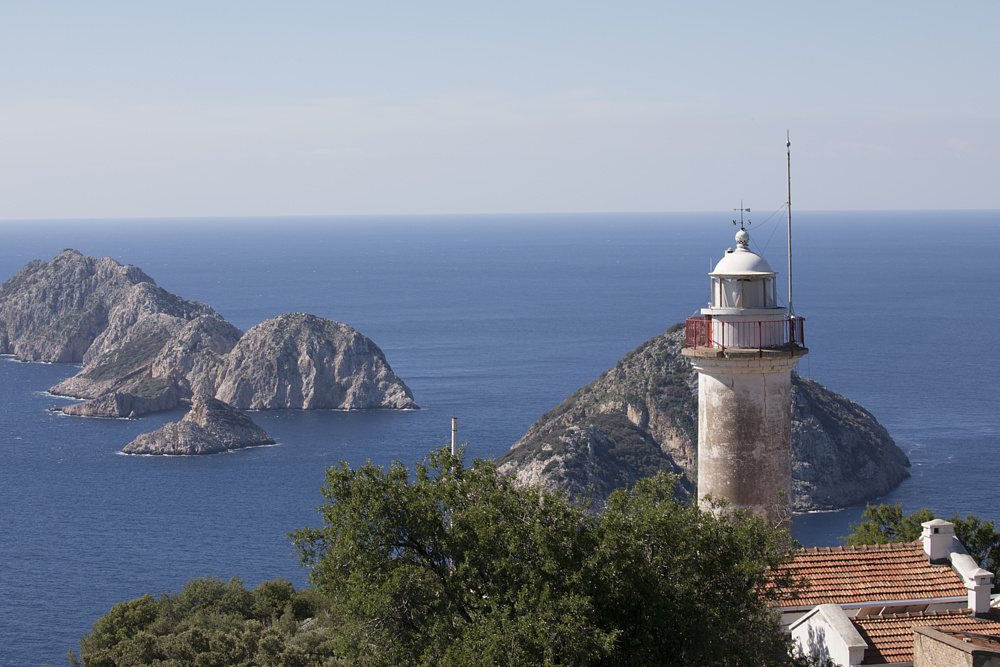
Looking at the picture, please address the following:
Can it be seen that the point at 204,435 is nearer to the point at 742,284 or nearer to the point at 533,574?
the point at 742,284

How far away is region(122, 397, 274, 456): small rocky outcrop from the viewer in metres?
115

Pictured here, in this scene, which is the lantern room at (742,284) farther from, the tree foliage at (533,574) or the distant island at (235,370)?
the distant island at (235,370)

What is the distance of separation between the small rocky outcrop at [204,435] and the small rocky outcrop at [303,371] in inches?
825

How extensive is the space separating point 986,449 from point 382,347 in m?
94.9

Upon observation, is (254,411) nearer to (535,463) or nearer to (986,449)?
(535,463)

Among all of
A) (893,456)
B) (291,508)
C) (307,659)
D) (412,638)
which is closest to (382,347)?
(291,508)

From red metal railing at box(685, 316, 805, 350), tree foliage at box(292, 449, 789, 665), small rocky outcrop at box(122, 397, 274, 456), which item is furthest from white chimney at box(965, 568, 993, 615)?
small rocky outcrop at box(122, 397, 274, 456)

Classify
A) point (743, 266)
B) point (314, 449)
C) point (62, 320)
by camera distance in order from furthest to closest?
1. point (62, 320)
2. point (314, 449)
3. point (743, 266)

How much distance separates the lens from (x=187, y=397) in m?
146

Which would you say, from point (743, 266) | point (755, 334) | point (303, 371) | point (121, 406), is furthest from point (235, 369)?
point (755, 334)

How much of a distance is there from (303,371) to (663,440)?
6338 cm

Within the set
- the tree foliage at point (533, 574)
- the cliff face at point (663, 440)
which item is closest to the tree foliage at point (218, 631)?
the tree foliage at point (533, 574)

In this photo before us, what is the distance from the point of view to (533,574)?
12945mm

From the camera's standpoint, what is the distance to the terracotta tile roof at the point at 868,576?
1541 centimetres
